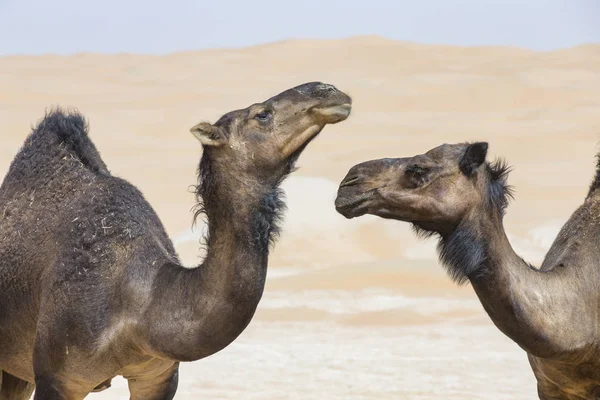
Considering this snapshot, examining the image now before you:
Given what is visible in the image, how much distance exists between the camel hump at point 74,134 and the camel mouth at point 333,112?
193 centimetres

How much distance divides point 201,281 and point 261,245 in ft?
1.21

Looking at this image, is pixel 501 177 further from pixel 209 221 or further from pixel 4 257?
pixel 4 257

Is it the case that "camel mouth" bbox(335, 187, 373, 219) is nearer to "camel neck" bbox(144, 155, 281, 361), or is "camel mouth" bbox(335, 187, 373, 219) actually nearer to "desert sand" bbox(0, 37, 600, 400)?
"camel neck" bbox(144, 155, 281, 361)

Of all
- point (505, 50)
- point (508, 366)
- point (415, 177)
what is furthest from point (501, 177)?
point (505, 50)

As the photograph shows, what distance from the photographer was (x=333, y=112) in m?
6.35

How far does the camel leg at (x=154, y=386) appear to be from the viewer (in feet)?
23.4

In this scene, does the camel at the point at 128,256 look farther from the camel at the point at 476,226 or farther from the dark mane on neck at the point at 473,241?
the dark mane on neck at the point at 473,241

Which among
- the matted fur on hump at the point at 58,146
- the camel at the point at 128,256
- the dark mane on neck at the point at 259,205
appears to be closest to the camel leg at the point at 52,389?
the camel at the point at 128,256

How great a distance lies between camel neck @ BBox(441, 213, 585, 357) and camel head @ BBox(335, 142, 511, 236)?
9 cm

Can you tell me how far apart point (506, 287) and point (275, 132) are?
4.60 feet

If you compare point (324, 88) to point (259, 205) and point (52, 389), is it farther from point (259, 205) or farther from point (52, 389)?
point (52, 389)

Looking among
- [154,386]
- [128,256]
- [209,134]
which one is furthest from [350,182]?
[154,386]

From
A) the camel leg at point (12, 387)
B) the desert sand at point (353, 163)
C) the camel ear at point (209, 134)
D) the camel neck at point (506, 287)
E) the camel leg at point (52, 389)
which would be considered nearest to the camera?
the camel neck at point (506, 287)

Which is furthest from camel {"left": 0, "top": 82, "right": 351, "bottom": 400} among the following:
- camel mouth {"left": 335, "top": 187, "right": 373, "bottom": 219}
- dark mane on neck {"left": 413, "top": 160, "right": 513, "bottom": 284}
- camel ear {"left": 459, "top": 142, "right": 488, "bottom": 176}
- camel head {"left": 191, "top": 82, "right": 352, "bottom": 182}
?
dark mane on neck {"left": 413, "top": 160, "right": 513, "bottom": 284}
